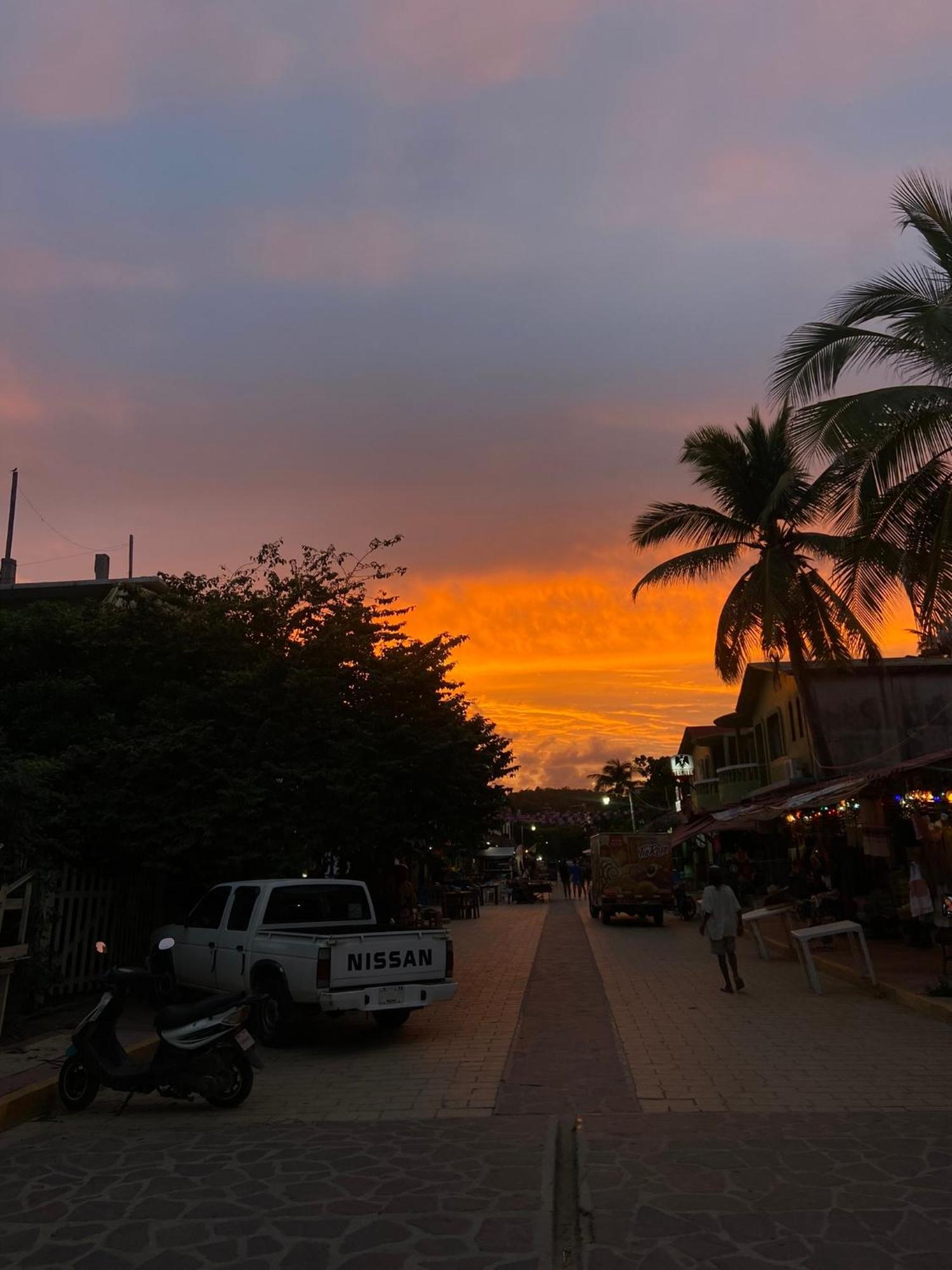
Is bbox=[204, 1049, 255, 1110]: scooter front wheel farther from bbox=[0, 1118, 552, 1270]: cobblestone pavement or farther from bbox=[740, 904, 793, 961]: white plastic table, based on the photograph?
bbox=[740, 904, 793, 961]: white plastic table

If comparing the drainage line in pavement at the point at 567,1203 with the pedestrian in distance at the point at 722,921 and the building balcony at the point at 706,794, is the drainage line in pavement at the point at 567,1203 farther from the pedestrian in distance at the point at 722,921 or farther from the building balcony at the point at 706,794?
the building balcony at the point at 706,794

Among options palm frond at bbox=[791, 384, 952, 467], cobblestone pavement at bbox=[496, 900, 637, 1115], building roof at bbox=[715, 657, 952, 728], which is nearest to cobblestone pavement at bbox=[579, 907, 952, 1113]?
cobblestone pavement at bbox=[496, 900, 637, 1115]

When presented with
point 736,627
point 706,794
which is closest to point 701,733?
point 706,794

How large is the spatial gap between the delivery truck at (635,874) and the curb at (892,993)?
10347mm

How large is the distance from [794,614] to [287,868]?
14.5 m

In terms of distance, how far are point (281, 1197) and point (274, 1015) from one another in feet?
15.6

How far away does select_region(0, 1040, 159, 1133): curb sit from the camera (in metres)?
6.94

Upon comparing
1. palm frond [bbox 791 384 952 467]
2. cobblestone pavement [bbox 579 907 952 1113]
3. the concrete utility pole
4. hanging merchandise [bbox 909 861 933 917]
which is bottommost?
cobblestone pavement [bbox 579 907 952 1113]

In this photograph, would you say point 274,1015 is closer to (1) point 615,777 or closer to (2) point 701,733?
(2) point 701,733

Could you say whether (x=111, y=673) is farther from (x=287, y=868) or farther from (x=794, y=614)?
(x=794, y=614)

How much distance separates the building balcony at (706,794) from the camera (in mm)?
41200

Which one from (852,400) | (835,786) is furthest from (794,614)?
(852,400)

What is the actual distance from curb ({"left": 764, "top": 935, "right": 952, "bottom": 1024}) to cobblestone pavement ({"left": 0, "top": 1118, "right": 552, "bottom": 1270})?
626 centimetres

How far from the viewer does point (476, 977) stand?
1546 centimetres
